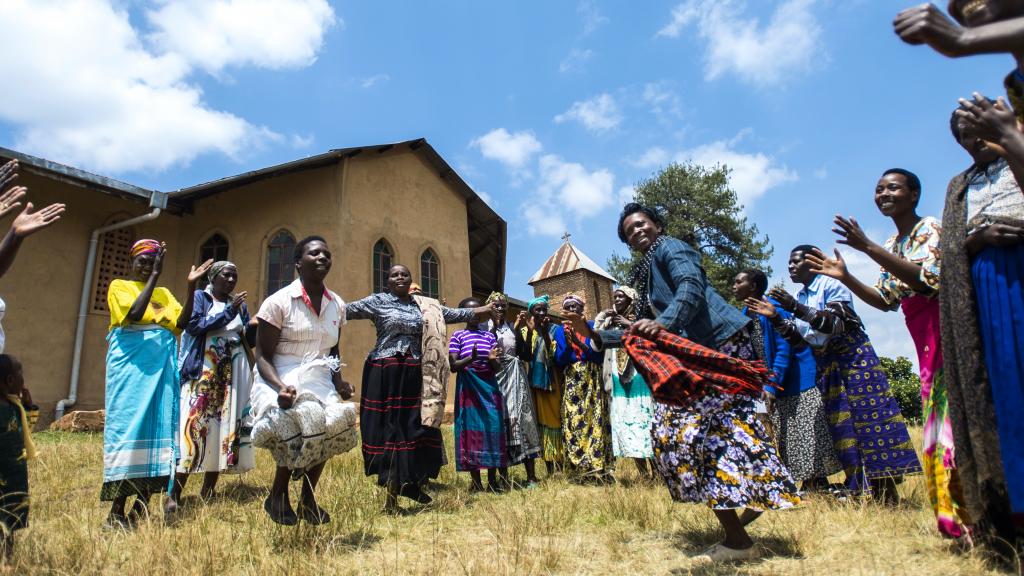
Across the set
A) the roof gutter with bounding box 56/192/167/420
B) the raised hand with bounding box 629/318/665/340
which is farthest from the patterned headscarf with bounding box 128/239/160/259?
the roof gutter with bounding box 56/192/167/420

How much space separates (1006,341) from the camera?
225 cm

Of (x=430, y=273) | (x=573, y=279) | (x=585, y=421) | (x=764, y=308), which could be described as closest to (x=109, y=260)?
(x=430, y=273)

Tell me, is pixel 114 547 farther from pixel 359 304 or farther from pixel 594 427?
pixel 594 427

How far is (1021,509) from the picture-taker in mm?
2107

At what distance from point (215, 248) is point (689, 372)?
40.3 ft

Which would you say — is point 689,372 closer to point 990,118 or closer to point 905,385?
point 990,118

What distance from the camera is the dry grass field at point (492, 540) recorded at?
2777 millimetres

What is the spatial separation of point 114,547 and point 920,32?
4.09m

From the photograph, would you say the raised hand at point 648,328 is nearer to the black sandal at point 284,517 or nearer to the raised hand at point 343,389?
the raised hand at point 343,389

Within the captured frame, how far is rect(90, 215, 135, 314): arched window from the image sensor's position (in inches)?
449

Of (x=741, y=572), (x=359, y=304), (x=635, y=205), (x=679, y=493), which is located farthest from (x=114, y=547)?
(x=635, y=205)

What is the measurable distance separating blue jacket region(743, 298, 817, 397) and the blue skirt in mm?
2258

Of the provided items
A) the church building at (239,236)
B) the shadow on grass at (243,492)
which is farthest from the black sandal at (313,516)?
the church building at (239,236)

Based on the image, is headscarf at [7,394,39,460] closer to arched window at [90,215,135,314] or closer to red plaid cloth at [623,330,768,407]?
red plaid cloth at [623,330,768,407]
